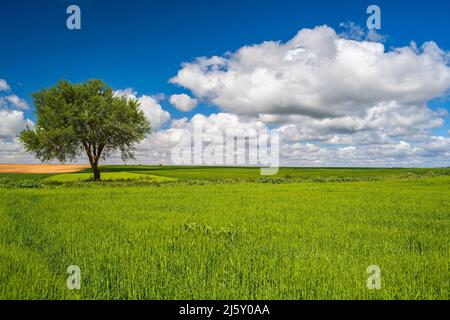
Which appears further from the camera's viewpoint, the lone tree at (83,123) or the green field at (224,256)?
the lone tree at (83,123)

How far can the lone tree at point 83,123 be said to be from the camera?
128 ft

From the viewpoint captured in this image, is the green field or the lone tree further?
the lone tree

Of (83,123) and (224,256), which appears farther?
(83,123)

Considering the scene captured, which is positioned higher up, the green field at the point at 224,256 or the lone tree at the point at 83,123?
the lone tree at the point at 83,123

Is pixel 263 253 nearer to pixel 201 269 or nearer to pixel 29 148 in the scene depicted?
pixel 201 269

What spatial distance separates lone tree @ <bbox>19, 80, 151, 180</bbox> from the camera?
39.2 metres

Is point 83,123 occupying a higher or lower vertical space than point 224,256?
higher

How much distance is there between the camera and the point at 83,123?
40.6 metres

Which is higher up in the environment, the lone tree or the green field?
the lone tree
